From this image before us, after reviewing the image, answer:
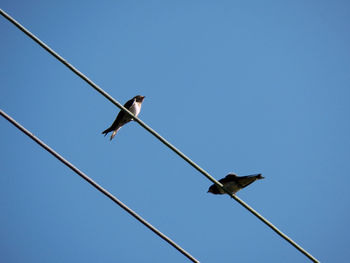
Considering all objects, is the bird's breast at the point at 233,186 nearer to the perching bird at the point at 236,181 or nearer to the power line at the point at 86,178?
the perching bird at the point at 236,181

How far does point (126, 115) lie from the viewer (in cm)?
946

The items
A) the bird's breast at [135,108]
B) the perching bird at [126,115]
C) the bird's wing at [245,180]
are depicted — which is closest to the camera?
the bird's wing at [245,180]

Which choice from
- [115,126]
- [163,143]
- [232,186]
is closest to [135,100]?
[115,126]

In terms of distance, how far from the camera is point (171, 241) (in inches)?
164

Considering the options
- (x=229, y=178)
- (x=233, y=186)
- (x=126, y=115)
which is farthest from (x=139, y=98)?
(x=233, y=186)

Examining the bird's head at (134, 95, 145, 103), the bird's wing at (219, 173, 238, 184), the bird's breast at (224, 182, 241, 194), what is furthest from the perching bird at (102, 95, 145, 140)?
the bird's breast at (224, 182, 241, 194)

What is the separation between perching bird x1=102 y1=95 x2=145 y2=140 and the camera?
955 centimetres

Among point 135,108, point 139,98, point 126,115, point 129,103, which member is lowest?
point 126,115

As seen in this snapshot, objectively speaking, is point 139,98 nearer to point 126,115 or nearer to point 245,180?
point 126,115

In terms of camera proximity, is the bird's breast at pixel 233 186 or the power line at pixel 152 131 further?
the bird's breast at pixel 233 186

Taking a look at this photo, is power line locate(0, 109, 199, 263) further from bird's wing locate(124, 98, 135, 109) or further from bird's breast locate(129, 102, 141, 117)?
bird's wing locate(124, 98, 135, 109)

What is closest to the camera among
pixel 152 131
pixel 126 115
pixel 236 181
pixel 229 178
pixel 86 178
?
pixel 86 178

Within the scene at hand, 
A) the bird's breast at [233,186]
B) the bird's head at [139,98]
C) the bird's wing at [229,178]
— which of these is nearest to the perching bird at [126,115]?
the bird's head at [139,98]

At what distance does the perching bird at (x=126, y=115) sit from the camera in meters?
9.55
